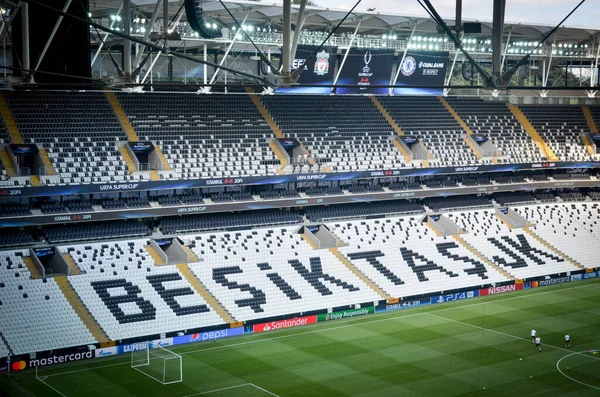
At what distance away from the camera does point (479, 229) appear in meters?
43.3

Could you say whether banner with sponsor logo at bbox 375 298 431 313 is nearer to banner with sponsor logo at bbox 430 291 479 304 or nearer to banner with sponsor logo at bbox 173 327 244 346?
banner with sponsor logo at bbox 430 291 479 304

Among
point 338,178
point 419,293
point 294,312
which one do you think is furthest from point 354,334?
point 338,178

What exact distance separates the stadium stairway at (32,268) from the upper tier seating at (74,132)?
3.09 metres

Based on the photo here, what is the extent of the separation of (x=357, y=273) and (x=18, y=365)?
50.4ft

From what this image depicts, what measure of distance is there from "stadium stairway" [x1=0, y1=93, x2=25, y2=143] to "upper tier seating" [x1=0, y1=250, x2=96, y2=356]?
15.9ft

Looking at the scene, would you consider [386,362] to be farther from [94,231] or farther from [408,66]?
[408,66]

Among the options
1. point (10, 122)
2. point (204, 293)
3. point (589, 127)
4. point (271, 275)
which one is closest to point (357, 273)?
point (271, 275)

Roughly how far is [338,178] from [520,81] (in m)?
17.7

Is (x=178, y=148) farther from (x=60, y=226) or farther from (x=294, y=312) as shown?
(x=294, y=312)

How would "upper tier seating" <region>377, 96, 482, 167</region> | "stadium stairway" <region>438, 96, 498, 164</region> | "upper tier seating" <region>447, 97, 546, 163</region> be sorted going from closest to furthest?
"upper tier seating" <region>377, 96, 482, 167</region>
"stadium stairway" <region>438, 96, 498, 164</region>
"upper tier seating" <region>447, 97, 546, 163</region>

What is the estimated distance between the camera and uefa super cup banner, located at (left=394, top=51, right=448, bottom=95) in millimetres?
43719

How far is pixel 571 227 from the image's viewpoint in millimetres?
45688

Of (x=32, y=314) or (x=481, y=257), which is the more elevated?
(x=481, y=257)

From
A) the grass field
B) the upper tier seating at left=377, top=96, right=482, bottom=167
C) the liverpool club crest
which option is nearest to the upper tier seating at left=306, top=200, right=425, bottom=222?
the upper tier seating at left=377, top=96, right=482, bottom=167
